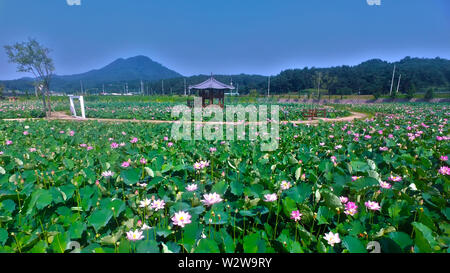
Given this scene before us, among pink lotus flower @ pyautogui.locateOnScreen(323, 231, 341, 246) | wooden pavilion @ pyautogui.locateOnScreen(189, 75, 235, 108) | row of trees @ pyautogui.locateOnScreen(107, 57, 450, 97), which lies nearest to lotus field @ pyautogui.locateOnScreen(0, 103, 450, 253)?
pink lotus flower @ pyautogui.locateOnScreen(323, 231, 341, 246)

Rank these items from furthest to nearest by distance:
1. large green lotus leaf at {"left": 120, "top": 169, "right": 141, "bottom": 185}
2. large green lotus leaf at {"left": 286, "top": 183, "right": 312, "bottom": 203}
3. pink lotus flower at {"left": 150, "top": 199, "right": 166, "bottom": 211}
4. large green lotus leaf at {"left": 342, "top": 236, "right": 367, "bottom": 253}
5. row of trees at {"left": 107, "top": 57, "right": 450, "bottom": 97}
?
row of trees at {"left": 107, "top": 57, "right": 450, "bottom": 97}, large green lotus leaf at {"left": 120, "top": 169, "right": 141, "bottom": 185}, large green lotus leaf at {"left": 286, "top": 183, "right": 312, "bottom": 203}, pink lotus flower at {"left": 150, "top": 199, "right": 166, "bottom": 211}, large green lotus leaf at {"left": 342, "top": 236, "right": 367, "bottom": 253}

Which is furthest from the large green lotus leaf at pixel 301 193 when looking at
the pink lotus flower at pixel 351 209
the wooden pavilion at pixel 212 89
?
the wooden pavilion at pixel 212 89

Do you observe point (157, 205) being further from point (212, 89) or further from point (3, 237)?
point (212, 89)

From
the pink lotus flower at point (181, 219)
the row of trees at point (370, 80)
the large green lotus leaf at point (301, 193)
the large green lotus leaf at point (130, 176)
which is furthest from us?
the row of trees at point (370, 80)

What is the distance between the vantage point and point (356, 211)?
61.3 inches

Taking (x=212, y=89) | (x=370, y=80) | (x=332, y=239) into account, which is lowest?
(x=332, y=239)

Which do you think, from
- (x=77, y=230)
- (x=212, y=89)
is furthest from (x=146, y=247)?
(x=212, y=89)

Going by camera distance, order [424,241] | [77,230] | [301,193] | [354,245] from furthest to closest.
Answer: [301,193] < [77,230] < [354,245] < [424,241]

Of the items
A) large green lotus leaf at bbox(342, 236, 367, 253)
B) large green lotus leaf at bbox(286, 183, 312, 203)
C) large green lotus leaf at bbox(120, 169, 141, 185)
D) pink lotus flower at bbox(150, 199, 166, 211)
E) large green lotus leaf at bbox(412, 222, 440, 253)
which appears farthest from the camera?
large green lotus leaf at bbox(120, 169, 141, 185)

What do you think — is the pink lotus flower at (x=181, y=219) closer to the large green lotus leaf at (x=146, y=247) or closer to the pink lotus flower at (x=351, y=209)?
the large green lotus leaf at (x=146, y=247)

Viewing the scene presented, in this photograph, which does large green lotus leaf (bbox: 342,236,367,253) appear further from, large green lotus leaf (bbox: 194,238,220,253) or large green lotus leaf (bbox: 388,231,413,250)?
large green lotus leaf (bbox: 194,238,220,253)

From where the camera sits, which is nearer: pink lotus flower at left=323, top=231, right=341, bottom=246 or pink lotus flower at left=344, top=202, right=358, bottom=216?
pink lotus flower at left=323, top=231, right=341, bottom=246
